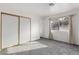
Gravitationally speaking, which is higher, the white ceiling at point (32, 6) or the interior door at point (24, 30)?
the white ceiling at point (32, 6)

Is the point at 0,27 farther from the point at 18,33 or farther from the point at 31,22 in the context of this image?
the point at 31,22

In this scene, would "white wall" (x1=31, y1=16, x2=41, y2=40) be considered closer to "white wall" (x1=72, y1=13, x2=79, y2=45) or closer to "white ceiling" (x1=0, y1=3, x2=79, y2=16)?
"white ceiling" (x1=0, y1=3, x2=79, y2=16)

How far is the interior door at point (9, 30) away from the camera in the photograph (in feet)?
13.7

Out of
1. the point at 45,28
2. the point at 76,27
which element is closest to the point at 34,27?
the point at 45,28

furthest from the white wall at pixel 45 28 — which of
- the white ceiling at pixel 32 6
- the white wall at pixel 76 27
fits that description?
the white ceiling at pixel 32 6

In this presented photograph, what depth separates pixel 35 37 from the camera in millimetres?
6793

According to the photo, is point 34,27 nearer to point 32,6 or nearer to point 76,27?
point 32,6

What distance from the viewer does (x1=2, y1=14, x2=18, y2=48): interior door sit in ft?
13.7

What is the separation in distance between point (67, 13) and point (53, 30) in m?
1.96

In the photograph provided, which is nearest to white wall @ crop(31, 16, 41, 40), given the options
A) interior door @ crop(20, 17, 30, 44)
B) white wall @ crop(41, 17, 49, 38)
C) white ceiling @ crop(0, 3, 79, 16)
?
interior door @ crop(20, 17, 30, 44)

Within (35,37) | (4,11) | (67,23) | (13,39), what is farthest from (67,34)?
(4,11)

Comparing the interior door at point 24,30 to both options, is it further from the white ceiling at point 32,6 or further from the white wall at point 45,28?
the white wall at point 45,28

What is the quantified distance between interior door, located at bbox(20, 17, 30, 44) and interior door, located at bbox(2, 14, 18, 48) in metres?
0.47

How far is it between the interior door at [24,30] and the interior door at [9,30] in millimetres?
473
